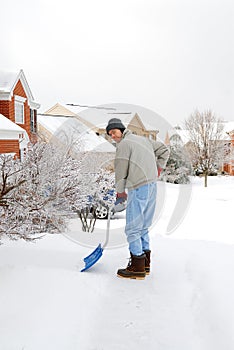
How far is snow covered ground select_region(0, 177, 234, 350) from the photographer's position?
2.29 metres

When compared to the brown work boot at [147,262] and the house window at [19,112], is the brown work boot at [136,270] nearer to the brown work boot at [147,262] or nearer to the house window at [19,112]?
the brown work boot at [147,262]

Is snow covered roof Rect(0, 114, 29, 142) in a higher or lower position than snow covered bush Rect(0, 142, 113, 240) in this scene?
higher

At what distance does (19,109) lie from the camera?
1557 centimetres

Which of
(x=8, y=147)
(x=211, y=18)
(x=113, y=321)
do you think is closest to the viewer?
(x=113, y=321)

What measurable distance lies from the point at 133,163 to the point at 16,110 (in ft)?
42.8

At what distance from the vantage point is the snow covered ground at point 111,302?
2293 mm

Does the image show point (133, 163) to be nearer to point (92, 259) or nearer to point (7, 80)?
point (92, 259)

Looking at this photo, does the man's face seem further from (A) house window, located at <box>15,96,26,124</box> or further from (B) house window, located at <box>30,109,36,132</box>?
(B) house window, located at <box>30,109,36,132</box>

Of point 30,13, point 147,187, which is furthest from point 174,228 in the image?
point 30,13

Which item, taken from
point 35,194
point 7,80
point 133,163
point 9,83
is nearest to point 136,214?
point 133,163

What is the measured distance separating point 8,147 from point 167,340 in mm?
10320

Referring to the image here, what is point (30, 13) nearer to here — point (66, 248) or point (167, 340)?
point (66, 248)

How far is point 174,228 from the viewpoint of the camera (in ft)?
32.0

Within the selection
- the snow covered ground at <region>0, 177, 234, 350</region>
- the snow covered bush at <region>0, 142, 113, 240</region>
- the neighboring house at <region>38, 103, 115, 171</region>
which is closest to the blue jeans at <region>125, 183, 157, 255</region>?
the snow covered ground at <region>0, 177, 234, 350</region>
